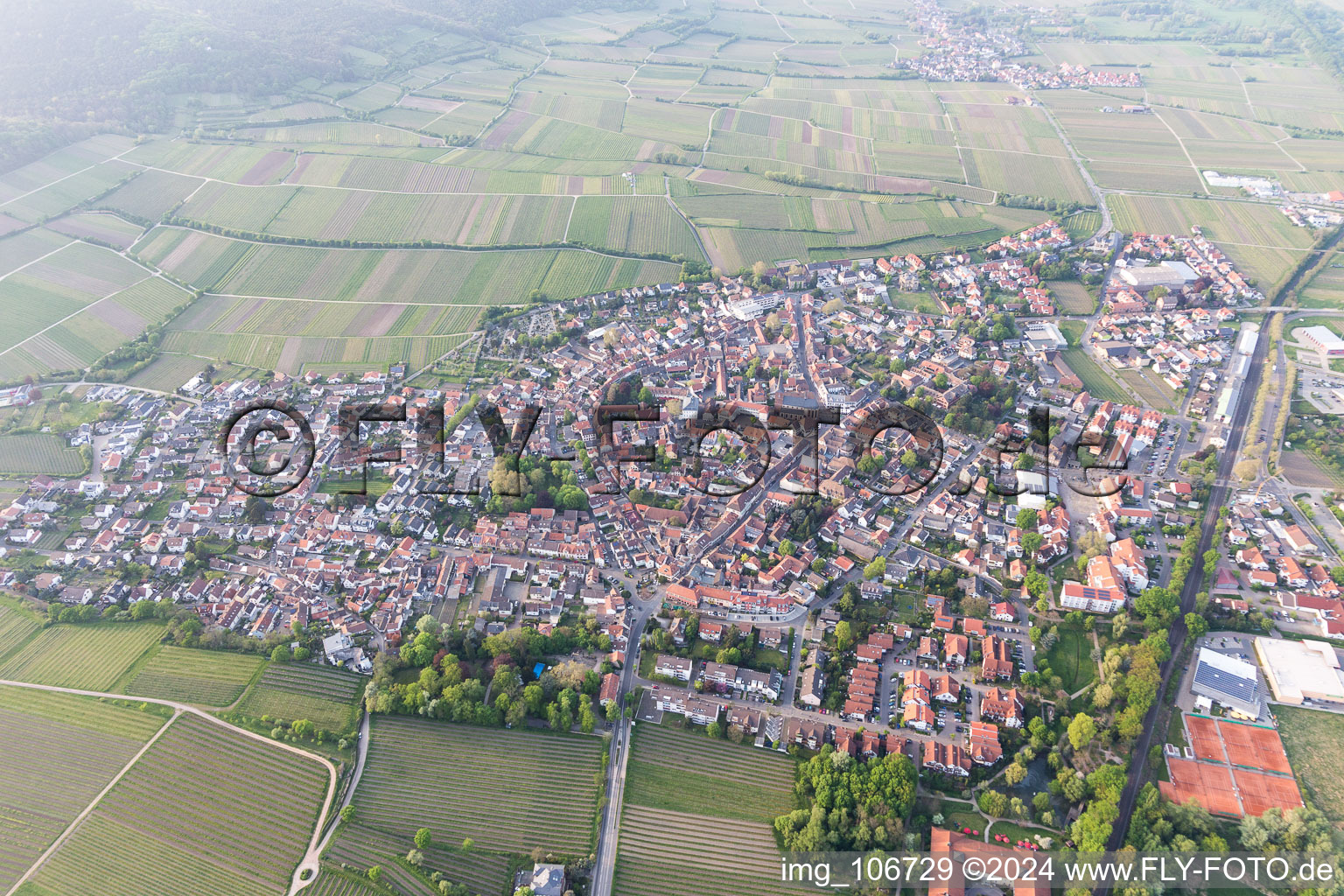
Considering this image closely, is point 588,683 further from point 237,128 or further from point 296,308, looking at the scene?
point 237,128

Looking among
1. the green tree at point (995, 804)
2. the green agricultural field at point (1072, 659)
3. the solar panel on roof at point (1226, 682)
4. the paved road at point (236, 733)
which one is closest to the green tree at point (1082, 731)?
the green agricultural field at point (1072, 659)

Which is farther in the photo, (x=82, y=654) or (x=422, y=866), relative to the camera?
(x=82, y=654)

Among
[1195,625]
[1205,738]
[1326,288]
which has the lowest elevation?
[1205,738]

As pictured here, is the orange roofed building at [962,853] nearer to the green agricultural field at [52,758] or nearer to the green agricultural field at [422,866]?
the green agricultural field at [422,866]

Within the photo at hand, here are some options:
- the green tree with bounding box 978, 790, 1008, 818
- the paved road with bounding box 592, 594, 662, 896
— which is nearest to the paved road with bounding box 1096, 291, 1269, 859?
the green tree with bounding box 978, 790, 1008, 818

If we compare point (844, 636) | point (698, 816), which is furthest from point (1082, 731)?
point (698, 816)

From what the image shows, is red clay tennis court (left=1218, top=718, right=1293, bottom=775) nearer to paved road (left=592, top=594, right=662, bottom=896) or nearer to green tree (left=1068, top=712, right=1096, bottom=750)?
green tree (left=1068, top=712, right=1096, bottom=750)

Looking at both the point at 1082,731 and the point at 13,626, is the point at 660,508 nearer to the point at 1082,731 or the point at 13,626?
the point at 1082,731
